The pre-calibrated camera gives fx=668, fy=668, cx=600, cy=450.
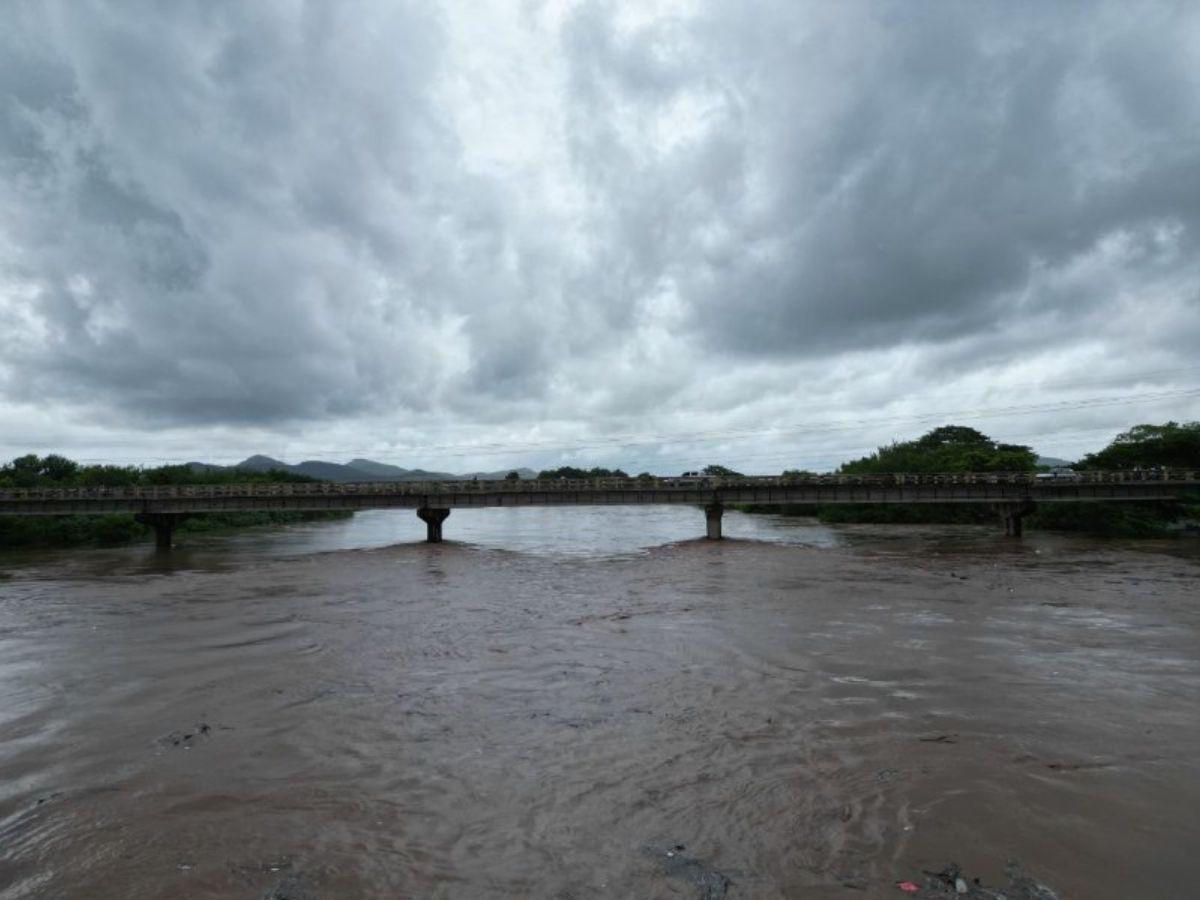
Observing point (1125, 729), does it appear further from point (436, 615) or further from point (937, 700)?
point (436, 615)

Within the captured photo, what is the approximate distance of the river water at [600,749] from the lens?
7508 mm

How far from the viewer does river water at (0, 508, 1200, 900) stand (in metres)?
7.51

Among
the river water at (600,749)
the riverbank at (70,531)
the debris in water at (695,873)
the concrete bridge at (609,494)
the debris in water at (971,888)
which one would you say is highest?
the concrete bridge at (609,494)

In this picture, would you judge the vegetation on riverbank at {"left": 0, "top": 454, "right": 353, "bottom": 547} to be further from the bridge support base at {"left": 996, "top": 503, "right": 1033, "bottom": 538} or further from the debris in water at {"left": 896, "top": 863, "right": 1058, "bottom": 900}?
the bridge support base at {"left": 996, "top": 503, "right": 1033, "bottom": 538}

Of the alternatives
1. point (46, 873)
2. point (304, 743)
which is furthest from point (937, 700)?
point (46, 873)

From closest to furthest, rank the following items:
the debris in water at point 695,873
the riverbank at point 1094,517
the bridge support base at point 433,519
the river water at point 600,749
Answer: the debris in water at point 695,873
the river water at point 600,749
the bridge support base at point 433,519
the riverbank at point 1094,517

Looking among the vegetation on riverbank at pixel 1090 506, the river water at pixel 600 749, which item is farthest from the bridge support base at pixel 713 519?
the river water at pixel 600 749

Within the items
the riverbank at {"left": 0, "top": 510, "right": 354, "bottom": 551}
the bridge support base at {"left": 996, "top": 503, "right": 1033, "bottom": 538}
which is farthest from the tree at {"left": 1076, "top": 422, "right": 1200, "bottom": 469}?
the riverbank at {"left": 0, "top": 510, "right": 354, "bottom": 551}

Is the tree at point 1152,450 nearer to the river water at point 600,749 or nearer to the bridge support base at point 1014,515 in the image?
the bridge support base at point 1014,515

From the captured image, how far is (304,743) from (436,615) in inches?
562

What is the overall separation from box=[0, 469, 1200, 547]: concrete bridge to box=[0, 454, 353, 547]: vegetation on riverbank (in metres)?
8.53

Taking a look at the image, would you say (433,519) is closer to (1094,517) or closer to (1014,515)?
(1014,515)

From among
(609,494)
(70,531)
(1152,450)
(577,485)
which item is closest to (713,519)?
(609,494)

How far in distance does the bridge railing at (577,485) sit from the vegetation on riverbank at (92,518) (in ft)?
22.6
